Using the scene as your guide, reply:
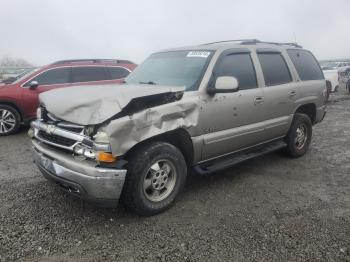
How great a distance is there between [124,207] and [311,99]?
12.4ft

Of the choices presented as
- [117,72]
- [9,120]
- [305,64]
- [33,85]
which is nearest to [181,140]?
[305,64]

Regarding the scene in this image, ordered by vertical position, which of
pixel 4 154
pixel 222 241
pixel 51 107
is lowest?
pixel 4 154

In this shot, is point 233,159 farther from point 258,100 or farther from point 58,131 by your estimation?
point 58,131

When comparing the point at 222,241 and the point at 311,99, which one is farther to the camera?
the point at 311,99

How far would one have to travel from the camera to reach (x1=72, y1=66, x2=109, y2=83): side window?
8461 mm

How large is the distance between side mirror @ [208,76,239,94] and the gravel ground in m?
1.32

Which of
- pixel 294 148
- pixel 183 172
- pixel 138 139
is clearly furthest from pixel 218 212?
pixel 294 148

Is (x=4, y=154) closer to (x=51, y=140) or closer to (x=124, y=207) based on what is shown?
(x=51, y=140)

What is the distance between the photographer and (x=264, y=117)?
477 cm

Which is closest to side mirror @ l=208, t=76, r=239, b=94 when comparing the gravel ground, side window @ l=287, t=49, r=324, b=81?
the gravel ground

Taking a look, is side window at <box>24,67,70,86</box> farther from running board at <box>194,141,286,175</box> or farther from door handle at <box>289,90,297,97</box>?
door handle at <box>289,90,297,97</box>

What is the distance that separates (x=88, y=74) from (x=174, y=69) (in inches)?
191

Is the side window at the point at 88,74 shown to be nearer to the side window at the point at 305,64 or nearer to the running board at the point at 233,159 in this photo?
the side window at the point at 305,64

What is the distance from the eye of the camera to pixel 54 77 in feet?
26.8
